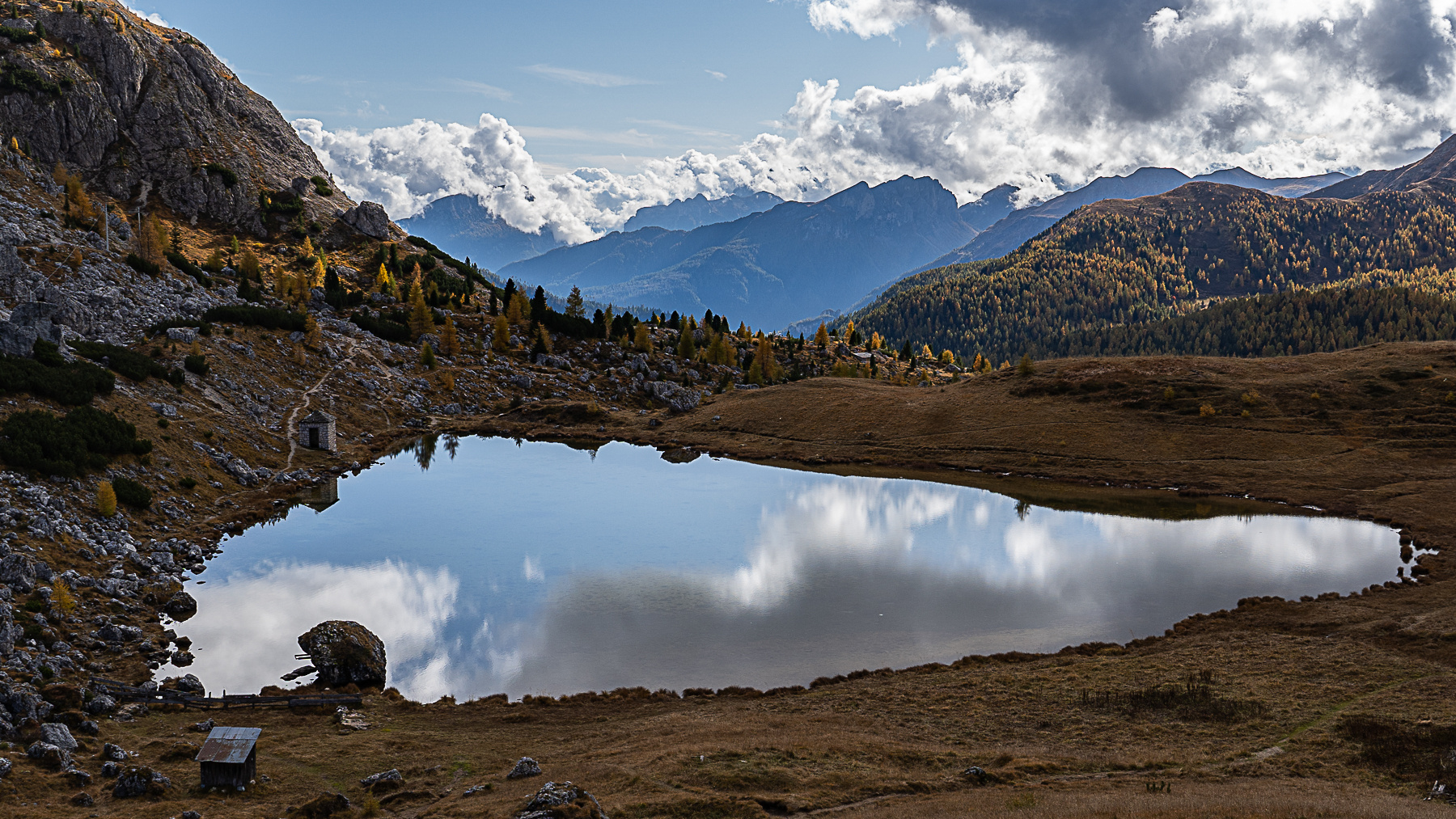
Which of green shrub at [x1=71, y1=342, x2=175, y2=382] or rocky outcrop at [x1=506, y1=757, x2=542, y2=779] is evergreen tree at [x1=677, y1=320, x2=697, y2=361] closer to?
green shrub at [x1=71, y1=342, x2=175, y2=382]

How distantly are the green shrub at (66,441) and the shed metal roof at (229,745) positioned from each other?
3741cm

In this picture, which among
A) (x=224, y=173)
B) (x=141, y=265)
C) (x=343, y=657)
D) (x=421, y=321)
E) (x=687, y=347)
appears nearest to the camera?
(x=343, y=657)

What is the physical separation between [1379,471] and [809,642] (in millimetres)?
72436

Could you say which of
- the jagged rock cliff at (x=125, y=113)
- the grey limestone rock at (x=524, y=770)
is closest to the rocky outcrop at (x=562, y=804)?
the grey limestone rock at (x=524, y=770)

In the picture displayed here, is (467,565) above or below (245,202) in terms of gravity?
below

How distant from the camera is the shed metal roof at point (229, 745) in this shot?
25642 mm

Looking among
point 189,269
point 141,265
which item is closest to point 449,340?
point 189,269

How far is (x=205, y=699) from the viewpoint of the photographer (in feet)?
112

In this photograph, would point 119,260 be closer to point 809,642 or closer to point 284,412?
point 284,412

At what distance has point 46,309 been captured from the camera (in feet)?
224

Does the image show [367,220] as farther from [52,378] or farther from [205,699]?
[205,699]

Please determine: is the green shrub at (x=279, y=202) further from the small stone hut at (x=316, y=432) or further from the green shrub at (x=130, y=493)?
the green shrub at (x=130, y=493)

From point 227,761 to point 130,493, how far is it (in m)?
40.6

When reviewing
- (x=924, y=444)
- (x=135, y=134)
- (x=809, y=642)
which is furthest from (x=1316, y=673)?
(x=135, y=134)
